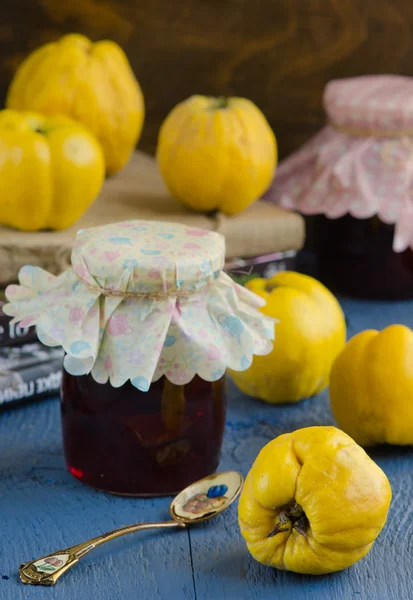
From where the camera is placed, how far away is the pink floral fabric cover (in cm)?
115

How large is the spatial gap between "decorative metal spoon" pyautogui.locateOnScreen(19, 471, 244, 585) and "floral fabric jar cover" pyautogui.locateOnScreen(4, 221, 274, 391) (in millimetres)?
105

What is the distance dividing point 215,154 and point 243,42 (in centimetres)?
33

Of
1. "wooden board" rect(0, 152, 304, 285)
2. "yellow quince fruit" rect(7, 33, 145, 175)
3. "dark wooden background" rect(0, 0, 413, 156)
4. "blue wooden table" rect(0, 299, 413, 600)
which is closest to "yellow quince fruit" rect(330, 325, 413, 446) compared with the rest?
"blue wooden table" rect(0, 299, 413, 600)

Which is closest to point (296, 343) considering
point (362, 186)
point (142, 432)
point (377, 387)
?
point (377, 387)

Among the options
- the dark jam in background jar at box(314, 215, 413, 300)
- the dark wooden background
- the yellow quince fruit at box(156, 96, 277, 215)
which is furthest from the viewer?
the dark wooden background

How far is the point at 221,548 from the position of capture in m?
0.72

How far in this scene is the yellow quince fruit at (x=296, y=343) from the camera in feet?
3.00

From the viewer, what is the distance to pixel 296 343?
0.91 meters

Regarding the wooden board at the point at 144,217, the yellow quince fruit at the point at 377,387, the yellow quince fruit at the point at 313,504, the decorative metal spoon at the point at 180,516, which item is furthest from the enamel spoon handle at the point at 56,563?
the wooden board at the point at 144,217

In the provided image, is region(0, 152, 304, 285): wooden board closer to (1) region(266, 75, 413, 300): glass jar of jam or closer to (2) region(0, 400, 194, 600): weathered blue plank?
(1) region(266, 75, 413, 300): glass jar of jam

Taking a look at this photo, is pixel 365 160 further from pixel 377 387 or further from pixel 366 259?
pixel 377 387

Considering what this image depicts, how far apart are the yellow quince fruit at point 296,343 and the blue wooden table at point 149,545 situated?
64 mm

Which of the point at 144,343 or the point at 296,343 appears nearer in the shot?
the point at 144,343

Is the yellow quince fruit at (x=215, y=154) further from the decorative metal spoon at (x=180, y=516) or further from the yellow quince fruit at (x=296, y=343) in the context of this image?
the decorative metal spoon at (x=180, y=516)
